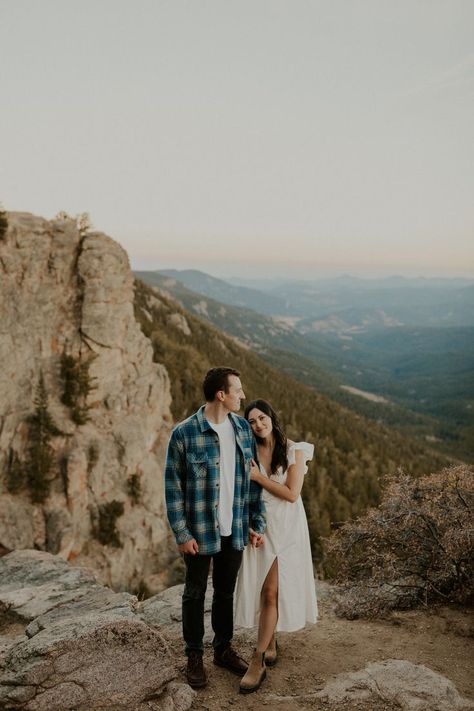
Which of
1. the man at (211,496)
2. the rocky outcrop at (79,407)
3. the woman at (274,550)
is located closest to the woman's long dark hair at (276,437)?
the woman at (274,550)

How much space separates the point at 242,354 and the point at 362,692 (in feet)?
339

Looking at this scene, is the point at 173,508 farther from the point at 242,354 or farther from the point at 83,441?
the point at 242,354

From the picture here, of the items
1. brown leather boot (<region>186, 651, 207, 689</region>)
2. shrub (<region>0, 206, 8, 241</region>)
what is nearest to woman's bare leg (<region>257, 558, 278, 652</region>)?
brown leather boot (<region>186, 651, 207, 689</region>)

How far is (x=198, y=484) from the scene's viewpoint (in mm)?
5137

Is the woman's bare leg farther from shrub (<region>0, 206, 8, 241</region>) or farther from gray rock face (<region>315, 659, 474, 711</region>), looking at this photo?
shrub (<region>0, 206, 8, 241</region>)

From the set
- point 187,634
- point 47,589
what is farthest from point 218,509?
point 47,589

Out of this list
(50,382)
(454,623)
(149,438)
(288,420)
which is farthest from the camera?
(288,420)

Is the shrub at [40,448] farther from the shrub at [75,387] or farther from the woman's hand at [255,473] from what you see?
the woman's hand at [255,473]

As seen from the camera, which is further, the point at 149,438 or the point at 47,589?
the point at 149,438

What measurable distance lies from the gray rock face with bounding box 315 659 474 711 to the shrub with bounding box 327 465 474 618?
2204 mm

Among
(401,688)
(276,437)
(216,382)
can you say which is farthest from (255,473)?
(401,688)

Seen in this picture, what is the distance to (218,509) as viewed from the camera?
17.1 feet

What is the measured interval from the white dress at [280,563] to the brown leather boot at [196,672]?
644 mm

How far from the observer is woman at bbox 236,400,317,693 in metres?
5.49
